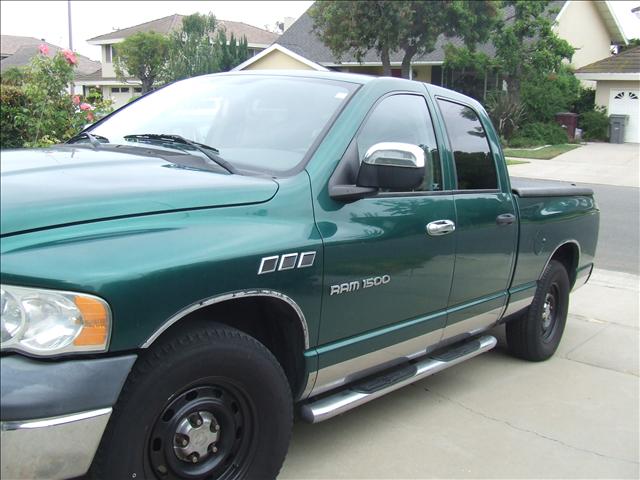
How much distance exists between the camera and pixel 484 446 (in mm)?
3768

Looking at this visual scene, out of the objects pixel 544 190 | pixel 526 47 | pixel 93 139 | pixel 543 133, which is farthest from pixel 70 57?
pixel 543 133

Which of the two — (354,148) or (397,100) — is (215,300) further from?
(397,100)

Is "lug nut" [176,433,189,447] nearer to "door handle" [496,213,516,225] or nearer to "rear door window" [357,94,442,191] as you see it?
"rear door window" [357,94,442,191]

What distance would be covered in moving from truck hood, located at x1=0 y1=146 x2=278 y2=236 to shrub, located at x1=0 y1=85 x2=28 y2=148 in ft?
27.3

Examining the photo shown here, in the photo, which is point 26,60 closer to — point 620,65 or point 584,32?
point 584,32

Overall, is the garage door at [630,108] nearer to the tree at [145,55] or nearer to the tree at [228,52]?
the tree at [228,52]

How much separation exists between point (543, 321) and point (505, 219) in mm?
1333

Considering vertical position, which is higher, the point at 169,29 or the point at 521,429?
the point at 169,29

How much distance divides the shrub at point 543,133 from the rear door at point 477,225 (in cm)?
2197

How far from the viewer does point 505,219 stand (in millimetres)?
4145

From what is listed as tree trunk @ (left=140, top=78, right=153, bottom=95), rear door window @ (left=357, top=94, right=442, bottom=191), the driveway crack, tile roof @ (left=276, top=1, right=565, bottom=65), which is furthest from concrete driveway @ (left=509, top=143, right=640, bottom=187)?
tree trunk @ (left=140, top=78, right=153, bottom=95)

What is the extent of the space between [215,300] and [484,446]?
202 centimetres

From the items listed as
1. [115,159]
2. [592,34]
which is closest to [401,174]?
[115,159]

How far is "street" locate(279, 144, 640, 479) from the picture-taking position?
3521 mm
